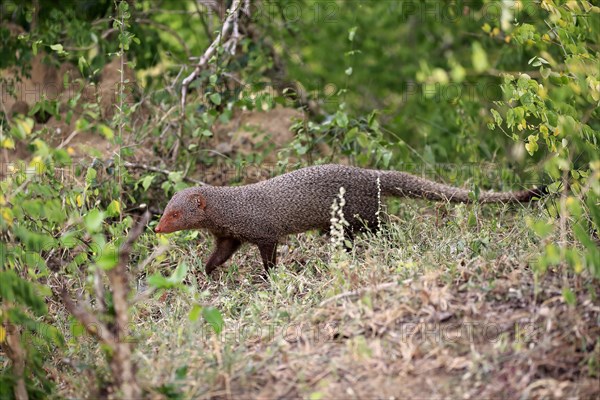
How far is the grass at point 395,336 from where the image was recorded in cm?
289

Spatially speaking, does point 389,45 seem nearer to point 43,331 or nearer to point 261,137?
point 261,137

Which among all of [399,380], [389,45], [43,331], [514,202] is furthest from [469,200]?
[389,45]

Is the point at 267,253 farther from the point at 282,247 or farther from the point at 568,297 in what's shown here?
the point at 568,297

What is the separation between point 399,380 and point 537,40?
1.92m

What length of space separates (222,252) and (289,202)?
1.60 ft

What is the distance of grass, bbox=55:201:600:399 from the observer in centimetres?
289

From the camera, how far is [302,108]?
5867 mm

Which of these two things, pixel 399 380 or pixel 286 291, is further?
pixel 286 291

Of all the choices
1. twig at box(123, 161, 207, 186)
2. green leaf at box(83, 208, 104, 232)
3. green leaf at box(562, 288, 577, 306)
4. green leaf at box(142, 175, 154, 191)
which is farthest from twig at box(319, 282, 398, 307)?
twig at box(123, 161, 207, 186)

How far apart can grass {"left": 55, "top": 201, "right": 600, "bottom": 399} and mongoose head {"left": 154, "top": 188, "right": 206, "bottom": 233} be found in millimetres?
551

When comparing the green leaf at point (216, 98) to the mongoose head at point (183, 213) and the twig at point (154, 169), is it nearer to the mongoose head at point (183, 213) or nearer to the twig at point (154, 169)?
the twig at point (154, 169)

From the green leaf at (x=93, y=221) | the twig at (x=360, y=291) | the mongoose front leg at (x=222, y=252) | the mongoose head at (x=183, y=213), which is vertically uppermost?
the green leaf at (x=93, y=221)

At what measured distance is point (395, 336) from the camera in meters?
3.14

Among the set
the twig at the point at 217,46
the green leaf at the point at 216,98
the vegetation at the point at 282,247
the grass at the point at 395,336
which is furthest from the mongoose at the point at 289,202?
the twig at the point at 217,46
